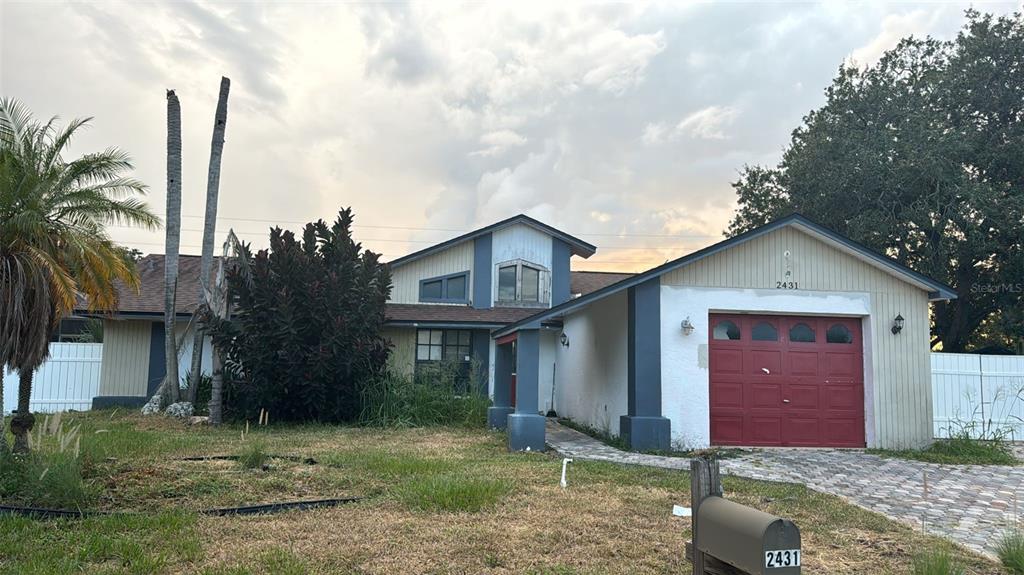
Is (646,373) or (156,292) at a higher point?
(156,292)

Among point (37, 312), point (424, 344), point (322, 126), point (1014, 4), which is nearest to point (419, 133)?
point (322, 126)

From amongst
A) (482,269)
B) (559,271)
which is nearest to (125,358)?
(482,269)

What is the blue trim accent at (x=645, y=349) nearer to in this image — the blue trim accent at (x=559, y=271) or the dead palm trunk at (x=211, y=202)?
the blue trim accent at (x=559, y=271)

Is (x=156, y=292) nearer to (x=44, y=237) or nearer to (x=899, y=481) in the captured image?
(x=44, y=237)

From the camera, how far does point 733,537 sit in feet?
10.5

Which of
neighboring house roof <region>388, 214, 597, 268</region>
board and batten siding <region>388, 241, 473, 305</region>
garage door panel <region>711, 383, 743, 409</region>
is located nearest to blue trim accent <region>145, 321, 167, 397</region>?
board and batten siding <region>388, 241, 473, 305</region>

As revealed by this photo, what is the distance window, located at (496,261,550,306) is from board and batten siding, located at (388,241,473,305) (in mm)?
898

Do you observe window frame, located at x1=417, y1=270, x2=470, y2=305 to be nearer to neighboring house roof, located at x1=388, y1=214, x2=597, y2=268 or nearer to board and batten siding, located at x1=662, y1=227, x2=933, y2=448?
neighboring house roof, located at x1=388, y1=214, x2=597, y2=268

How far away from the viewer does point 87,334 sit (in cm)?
1847

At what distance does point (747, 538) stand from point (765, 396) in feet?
29.8

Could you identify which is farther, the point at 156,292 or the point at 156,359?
the point at 156,292

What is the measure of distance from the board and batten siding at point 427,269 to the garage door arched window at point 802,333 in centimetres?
920

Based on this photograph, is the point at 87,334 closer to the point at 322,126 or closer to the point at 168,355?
the point at 168,355

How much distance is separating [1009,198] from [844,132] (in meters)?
5.10
